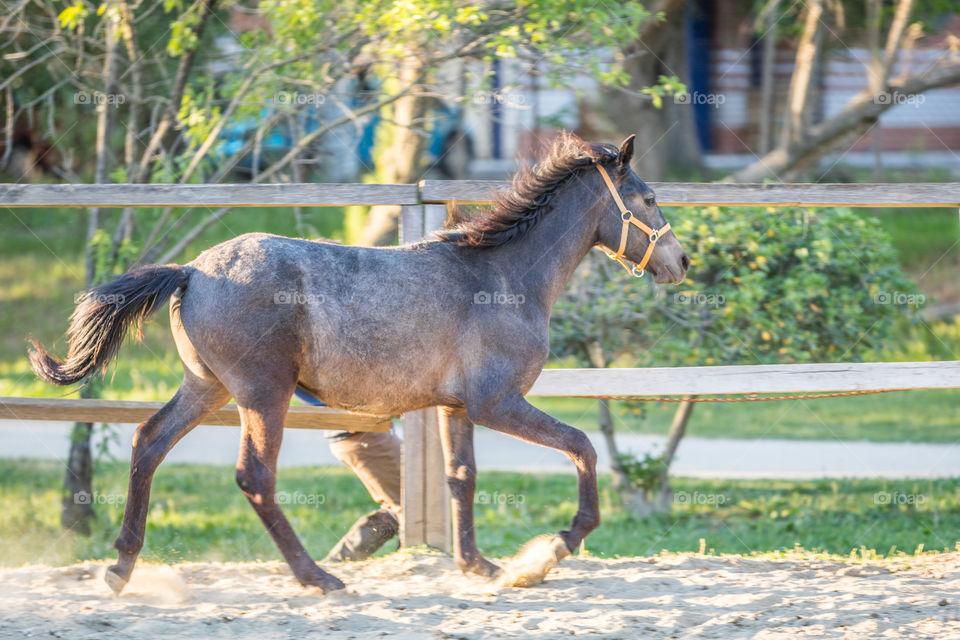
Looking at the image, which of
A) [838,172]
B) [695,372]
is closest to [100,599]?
[695,372]

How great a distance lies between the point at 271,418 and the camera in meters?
4.08

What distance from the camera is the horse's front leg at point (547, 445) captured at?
4.19 meters

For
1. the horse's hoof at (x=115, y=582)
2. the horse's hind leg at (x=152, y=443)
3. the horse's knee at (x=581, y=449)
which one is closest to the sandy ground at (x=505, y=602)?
the horse's hoof at (x=115, y=582)

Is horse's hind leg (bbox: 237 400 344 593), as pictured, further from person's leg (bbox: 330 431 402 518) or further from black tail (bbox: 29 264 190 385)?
person's leg (bbox: 330 431 402 518)

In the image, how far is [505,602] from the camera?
13.3 feet

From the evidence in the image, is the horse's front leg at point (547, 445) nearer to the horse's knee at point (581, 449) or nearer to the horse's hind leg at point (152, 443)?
the horse's knee at point (581, 449)

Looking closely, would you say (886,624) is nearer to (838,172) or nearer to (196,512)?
(196,512)

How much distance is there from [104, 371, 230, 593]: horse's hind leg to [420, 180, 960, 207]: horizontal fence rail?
4.53 feet

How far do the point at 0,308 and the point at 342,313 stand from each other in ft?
35.4

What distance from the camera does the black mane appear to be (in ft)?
14.7

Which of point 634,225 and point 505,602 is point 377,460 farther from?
point 634,225

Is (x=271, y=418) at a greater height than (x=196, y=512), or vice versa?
(x=271, y=418)

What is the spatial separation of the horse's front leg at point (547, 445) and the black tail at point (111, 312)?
1.38 metres

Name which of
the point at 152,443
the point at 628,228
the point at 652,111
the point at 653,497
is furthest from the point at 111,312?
the point at 652,111
